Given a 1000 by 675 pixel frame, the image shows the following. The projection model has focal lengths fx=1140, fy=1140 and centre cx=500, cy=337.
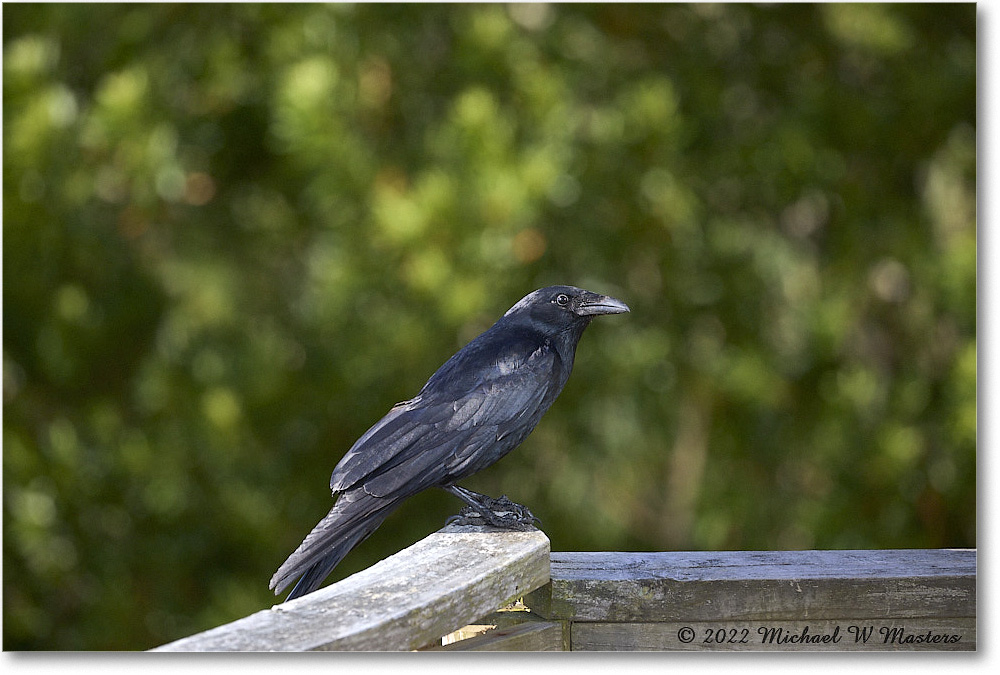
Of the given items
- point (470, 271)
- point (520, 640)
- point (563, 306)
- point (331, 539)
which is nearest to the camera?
point (331, 539)

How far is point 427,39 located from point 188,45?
2.96 feet

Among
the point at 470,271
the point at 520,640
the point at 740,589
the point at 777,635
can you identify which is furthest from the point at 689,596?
the point at 470,271

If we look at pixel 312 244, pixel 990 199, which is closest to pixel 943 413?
pixel 990 199

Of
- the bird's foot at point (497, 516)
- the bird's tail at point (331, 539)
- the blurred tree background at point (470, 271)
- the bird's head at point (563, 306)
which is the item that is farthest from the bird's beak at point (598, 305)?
the blurred tree background at point (470, 271)

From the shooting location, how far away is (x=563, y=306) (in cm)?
250

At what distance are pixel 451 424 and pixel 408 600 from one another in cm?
48

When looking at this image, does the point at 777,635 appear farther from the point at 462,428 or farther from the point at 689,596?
the point at 462,428

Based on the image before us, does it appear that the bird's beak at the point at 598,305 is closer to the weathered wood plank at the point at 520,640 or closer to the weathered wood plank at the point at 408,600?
the weathered wood plank at the point at 408,600

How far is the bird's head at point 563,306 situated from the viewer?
8.11ft

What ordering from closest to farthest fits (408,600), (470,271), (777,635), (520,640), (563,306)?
(408,600) < (520,640) < (777,635) < (563,306) < (470,271)

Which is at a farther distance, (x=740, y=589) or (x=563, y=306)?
(x=563, y=306)

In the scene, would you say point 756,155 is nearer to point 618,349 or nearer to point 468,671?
point 618,349

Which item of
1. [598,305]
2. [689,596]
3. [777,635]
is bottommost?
[777,635]

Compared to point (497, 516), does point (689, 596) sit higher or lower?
lower
